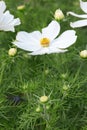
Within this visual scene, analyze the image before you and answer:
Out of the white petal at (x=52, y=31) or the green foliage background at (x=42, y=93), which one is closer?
the green foliage background at (x=42, y=93)

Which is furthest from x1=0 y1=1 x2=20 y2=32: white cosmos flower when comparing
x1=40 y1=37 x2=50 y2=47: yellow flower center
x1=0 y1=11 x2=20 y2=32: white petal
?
x1=40 y1=37 x2=50 y2=47: yellow flower center

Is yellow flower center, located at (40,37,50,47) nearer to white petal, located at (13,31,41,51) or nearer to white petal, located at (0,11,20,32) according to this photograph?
white petal, located at (13,31,41,51)

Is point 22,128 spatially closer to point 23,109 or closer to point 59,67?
point 23,109

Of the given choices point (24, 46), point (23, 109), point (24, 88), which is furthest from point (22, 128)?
point (24, 46)

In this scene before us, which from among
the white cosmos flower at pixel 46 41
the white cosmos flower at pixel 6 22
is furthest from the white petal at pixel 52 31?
the white cosmos flower at pixel 6 22

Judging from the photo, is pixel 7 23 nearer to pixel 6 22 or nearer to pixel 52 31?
pixel 6 22

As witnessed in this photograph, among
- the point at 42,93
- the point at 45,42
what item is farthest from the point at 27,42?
the point at 42,93

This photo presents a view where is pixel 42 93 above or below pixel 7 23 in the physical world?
below

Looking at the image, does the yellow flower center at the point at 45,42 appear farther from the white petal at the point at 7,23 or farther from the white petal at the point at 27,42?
the white petal at the point at 7,23
